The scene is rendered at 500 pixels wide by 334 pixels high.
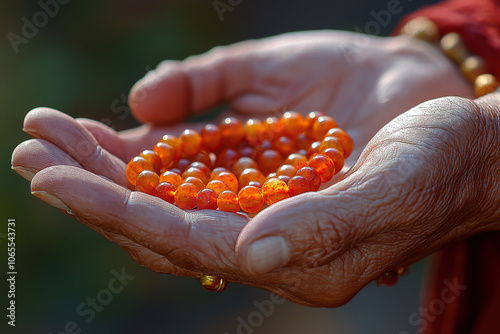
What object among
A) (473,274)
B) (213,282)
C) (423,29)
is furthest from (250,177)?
(423,29)

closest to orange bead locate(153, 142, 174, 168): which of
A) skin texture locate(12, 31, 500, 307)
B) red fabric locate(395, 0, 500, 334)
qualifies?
skin texture locate(12, 31, 500, 307)

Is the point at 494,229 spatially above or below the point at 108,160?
below

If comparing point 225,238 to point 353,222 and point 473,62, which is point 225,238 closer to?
point 353,222

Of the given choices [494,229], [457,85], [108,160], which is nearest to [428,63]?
[457,85]

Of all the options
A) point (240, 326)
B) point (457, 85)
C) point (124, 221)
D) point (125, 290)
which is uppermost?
point (124, 221)

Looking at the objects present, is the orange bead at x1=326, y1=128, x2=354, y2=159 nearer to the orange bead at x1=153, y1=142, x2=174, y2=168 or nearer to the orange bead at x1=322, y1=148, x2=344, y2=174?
the orange bead at x1=322, y1=148, x2=344, y2=174

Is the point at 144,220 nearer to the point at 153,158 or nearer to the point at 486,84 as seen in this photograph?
the point at 153,158

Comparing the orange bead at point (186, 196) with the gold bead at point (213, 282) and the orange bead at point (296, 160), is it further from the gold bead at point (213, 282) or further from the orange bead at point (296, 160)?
the orange bead at point (296, 160)
